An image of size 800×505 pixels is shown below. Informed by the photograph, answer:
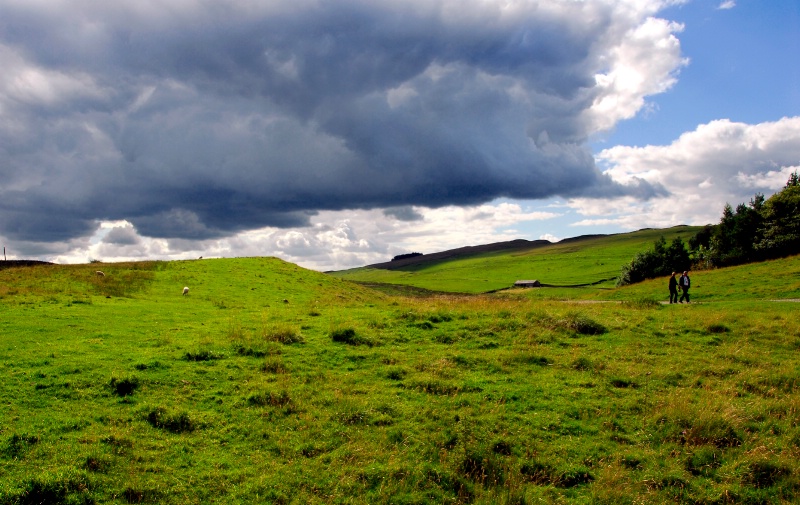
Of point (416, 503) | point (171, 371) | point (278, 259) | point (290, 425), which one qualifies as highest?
point (278, 259)

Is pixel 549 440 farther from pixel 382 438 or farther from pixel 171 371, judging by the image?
pixel 171 371

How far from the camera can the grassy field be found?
897 cm

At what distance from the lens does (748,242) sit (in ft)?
237

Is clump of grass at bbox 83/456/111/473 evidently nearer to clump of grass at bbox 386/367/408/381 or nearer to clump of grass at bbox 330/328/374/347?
clump of grass at bbox 386/367/408/381

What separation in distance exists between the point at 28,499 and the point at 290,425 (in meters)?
Answer: 4.81

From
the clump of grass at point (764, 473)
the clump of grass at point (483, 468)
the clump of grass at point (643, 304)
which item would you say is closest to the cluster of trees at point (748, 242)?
the clump of grass at point (643, 304)

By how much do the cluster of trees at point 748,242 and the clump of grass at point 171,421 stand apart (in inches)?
2761

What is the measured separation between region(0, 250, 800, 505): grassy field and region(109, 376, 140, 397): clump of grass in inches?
1.9

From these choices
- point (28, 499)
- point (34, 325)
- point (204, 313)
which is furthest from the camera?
point (204, 313)

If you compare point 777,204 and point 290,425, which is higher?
point 777,204

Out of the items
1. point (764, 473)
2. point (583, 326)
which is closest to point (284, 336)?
point (583, 326)

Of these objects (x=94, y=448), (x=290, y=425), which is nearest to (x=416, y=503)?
(x=290, y=425)

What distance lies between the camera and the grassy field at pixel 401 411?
29.4 feet

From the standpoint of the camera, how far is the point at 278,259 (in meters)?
65.9
